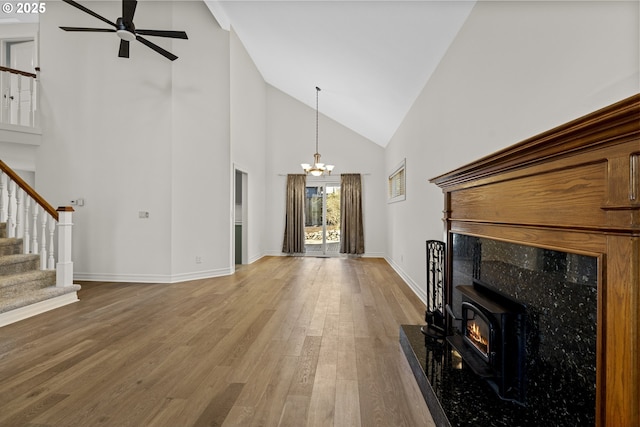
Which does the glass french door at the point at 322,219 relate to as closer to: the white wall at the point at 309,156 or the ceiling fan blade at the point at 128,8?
the white wall at the point at 309,156

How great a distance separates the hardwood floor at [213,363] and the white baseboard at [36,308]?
141 mm

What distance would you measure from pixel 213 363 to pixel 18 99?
5.92 metres

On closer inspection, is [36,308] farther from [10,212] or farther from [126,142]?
[126,142]

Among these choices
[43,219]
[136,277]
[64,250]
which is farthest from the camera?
[136,277]

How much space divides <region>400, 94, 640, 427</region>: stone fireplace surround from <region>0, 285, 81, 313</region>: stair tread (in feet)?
13.3

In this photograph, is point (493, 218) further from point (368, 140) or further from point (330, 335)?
point (368, 140)

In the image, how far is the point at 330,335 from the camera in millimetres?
2750

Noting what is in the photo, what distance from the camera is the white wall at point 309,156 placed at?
308 inches

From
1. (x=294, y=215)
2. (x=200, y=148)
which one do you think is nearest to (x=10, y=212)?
(x=200, y=148)

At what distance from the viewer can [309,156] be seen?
313 inches

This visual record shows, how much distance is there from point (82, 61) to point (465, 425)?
22.2ft

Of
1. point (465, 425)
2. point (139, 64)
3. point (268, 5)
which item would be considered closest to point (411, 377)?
point (465, 425)

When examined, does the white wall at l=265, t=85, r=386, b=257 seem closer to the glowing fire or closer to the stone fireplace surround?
the glowing fire

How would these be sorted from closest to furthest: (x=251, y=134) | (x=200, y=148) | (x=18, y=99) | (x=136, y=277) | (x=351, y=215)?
1. (x=136, y=277)
2. (x=18, y=99)
3. (x=200, y=148)
4. (x=251, y=134)
5. (x=351, y=215)
